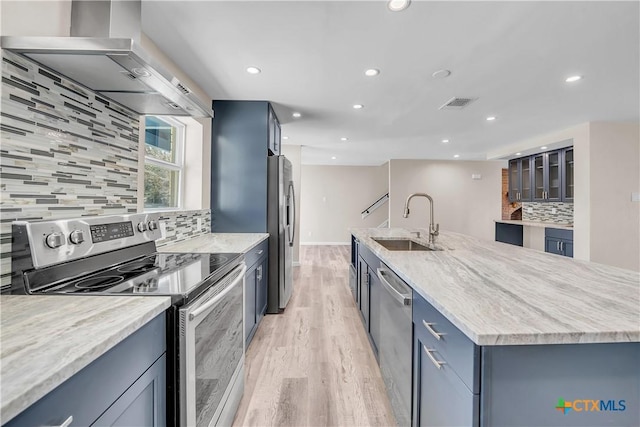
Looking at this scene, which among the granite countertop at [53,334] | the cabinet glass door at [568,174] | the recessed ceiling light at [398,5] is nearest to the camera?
the granite countertop at [53,334]

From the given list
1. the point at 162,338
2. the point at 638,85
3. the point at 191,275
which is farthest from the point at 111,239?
the point at 638,85

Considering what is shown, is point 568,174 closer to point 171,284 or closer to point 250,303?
point 250,303

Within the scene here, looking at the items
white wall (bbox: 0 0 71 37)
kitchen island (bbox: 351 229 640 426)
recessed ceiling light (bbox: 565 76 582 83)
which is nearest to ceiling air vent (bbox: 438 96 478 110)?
recessed ceiling light (bbox: 565 76 582 83)

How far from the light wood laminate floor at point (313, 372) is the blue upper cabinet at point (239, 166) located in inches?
44.0

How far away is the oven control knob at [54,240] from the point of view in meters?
1.06

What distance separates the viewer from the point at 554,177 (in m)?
4.98

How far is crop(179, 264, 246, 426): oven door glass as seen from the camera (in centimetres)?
99

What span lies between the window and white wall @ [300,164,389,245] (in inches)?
219

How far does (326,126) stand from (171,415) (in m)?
3.85

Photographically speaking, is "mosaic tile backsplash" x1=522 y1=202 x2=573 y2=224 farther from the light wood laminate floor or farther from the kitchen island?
the kitchen island

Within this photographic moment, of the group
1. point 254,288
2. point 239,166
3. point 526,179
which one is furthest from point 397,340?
point 526,179

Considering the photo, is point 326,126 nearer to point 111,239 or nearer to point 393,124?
point 393,124

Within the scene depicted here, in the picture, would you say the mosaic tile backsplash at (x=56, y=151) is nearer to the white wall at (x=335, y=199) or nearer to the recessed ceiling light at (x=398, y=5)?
the recessed ceiling light at (x=398, y=5)

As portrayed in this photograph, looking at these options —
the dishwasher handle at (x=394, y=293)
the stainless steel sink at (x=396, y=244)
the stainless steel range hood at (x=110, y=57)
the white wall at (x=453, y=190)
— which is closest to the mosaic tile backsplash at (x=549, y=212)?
the white wall at (x=453, y=190)
